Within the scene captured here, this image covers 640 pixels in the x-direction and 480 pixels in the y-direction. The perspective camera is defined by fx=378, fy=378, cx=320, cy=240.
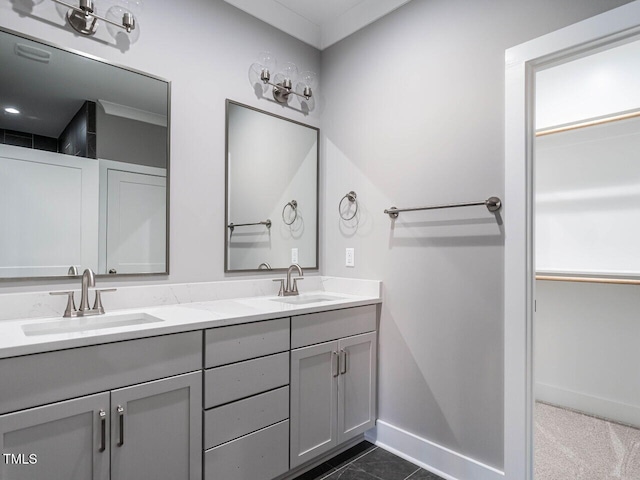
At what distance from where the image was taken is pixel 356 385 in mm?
2088

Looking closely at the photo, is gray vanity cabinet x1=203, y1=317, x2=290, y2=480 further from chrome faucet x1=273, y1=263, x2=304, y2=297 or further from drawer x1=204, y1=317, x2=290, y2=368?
chrome faucet x1=273, y1=263, x2=304, y2=297

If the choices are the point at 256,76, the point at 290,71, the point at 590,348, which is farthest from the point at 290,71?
the point at 590,348

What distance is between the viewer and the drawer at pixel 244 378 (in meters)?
1.48

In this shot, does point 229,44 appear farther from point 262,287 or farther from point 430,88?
point 262,287

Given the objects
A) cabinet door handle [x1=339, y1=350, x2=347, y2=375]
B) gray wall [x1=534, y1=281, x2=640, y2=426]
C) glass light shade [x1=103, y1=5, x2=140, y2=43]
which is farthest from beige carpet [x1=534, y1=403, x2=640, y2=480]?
glass light shade [x1=103, y1=5, x2=140, y2=43]

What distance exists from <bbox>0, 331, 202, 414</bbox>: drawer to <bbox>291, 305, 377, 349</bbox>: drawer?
501mm

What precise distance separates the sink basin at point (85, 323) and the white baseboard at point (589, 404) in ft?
8.89

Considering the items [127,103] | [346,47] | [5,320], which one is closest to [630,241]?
A: [346,47]

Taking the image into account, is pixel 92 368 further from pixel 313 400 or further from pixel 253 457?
pixel 313 400

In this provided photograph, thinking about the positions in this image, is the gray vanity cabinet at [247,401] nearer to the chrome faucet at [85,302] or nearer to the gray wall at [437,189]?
the chrome faucet at [85,302]

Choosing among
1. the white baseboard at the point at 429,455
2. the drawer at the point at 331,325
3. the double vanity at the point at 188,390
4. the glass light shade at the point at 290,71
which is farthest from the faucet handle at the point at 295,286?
the glass light shade at the point at 290,71

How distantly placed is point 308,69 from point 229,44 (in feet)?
2.05

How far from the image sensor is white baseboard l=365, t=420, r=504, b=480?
1786mm

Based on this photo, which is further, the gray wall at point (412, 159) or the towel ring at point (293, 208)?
the towel ring at point (293, 208)
